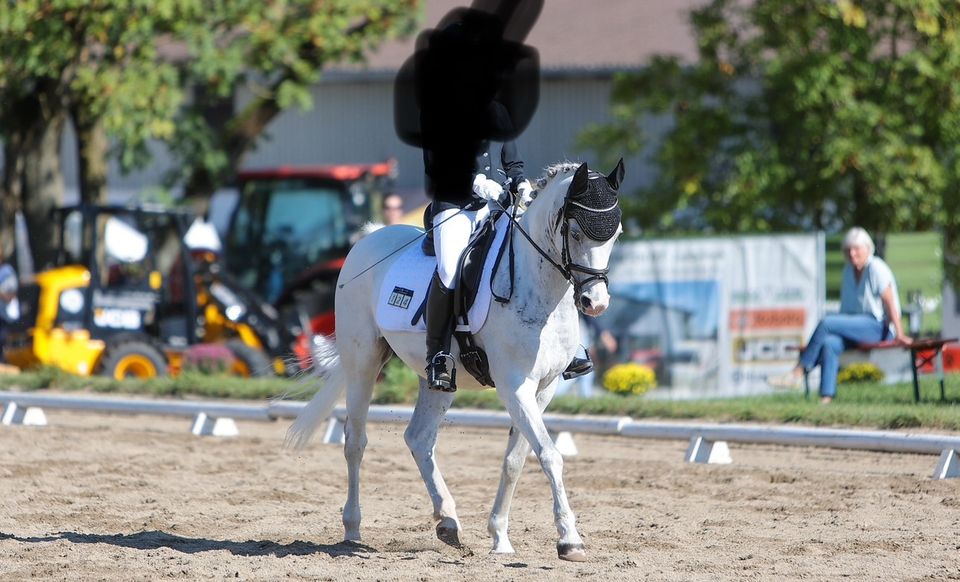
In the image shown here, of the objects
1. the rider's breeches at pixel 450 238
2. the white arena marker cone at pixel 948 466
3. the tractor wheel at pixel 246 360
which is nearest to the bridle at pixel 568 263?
the rider's breeches at pixel 450 238

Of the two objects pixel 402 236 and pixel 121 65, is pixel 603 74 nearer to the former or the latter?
pixel 121 65

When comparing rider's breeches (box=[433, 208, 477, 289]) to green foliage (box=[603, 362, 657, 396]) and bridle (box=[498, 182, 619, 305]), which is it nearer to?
bridle (box=[498, 182, 619, 305])

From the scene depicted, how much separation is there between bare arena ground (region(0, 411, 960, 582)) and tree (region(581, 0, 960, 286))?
761 cm

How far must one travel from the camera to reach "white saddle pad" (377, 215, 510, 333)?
7137 millimetres

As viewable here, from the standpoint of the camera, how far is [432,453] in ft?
24.4

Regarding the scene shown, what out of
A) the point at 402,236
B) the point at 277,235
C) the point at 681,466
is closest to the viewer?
the point at 402,236

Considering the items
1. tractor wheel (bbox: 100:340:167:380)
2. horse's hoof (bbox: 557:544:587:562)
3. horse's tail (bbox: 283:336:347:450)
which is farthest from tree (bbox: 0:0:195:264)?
horse's hoof (bbox: 557:544:587:562)

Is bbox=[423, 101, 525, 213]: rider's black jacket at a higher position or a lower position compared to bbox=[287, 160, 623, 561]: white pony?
higher

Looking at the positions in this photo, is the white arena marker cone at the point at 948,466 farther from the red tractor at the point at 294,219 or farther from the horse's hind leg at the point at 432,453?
the red tractor at the point at 294,219

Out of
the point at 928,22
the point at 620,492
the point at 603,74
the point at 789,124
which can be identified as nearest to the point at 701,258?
the point at 789,124

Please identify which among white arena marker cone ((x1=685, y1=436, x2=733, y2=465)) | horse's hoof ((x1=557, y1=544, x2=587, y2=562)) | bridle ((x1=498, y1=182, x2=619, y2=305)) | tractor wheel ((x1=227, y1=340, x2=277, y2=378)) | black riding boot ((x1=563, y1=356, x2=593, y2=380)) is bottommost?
tractor wheel ((x1=227, y1=340, x2=277, y2=378))

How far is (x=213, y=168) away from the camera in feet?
68.5

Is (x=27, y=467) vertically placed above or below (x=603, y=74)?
below

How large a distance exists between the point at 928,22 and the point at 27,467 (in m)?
12.6
